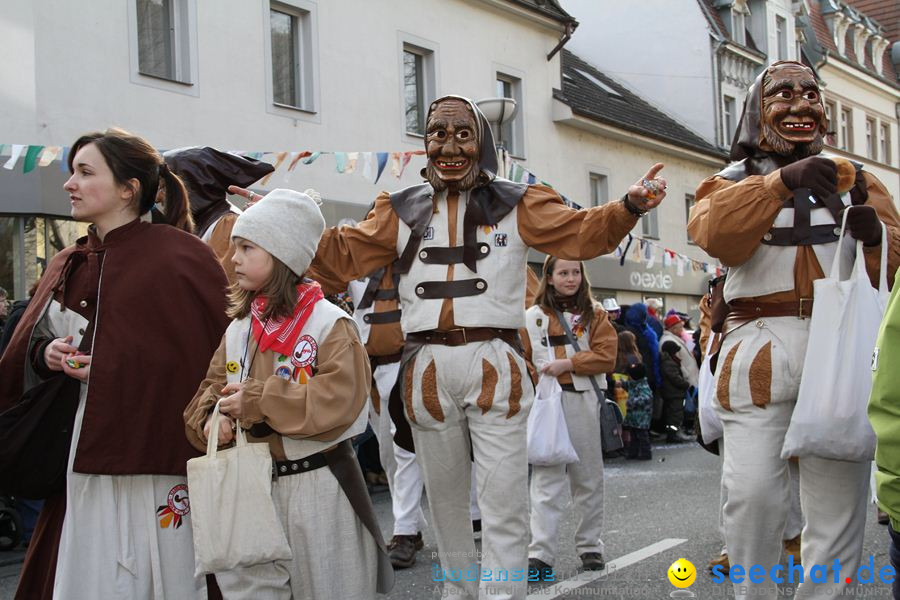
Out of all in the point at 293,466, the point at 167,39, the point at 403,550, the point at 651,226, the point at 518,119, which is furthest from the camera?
the point at 651,226

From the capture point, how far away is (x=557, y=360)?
21.6ft

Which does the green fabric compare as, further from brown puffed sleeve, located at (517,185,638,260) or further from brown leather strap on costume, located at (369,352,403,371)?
brown leather strap on costume, located at (369,352,403,371)

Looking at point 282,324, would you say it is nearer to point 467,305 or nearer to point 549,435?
point 467,305

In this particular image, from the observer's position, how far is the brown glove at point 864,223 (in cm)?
400

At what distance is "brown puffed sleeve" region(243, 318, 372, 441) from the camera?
352 cm

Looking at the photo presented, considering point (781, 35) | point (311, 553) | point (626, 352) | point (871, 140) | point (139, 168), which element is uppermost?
point (781, 35)

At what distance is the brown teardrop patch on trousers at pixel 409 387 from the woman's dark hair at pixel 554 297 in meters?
2.44

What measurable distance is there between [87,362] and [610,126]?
70.1 ft

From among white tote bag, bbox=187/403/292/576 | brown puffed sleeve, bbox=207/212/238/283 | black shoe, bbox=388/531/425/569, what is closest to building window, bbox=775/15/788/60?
black shoe, bbox=388/531/425/569

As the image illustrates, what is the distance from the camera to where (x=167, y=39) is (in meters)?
14.5

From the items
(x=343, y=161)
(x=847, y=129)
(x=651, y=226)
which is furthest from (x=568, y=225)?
(x=847, y=129)

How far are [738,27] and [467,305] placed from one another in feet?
96.9

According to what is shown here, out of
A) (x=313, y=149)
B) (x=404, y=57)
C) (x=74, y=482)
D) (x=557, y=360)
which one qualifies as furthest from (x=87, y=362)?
(x=404, y=57)

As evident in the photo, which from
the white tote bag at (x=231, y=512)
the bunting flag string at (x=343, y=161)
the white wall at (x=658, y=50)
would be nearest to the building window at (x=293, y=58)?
the bunting flag string at (x=343, y=161)
